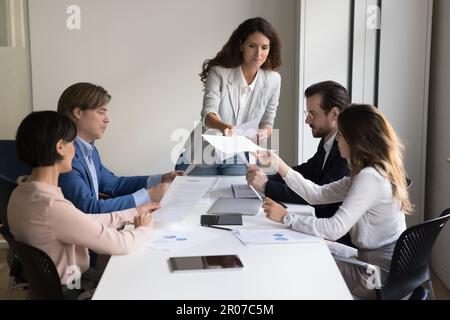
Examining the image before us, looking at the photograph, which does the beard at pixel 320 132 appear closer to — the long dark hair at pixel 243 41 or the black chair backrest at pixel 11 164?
Result: the long dark hair at pixel 243 41

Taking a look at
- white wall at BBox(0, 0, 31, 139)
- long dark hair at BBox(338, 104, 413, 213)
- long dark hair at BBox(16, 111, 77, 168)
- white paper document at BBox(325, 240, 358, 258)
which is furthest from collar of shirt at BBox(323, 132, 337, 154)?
white wall at BBox(0, 0, 31, 139)

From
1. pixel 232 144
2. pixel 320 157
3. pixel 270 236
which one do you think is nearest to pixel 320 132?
pixel 320 157

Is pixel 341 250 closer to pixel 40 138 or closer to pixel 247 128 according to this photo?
pixel 247 128

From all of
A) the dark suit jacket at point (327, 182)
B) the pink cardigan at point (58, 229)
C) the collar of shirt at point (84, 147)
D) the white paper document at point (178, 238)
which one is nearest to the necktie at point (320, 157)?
the dark suit jacket at point (327, 182)

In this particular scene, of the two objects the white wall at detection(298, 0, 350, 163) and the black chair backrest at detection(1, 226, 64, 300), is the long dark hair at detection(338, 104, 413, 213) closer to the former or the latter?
the black chair backrest at detection(1, 226, 64, 300)

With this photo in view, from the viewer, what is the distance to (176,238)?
2.07 meters

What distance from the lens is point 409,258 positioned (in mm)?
2047

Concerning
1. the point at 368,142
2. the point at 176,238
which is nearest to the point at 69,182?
the point at 176,238

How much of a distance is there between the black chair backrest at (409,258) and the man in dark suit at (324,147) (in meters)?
0.60

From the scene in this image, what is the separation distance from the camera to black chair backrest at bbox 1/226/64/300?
1.78 meters

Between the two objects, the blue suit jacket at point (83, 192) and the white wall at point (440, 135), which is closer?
the blue suit jacket at point (83, 192)

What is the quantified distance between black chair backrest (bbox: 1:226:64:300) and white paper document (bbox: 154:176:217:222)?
1.70ft

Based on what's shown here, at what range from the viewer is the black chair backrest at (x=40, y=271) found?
5.84 feet

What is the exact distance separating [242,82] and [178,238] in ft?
5.13
